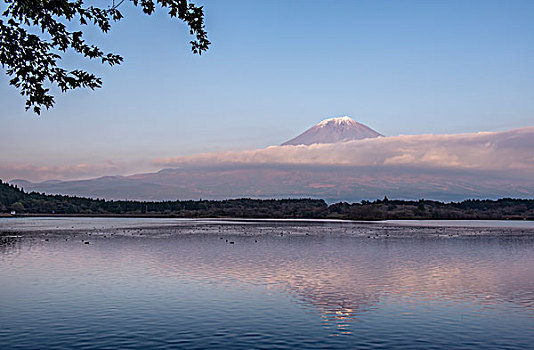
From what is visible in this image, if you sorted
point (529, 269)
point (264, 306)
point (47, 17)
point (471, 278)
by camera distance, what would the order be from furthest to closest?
1. point (529, 269)
2. point (471, 278)
3. point (264, 306)
4. point (47, 17)

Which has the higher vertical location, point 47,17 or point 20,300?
point 47,17

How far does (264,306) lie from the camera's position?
3753 centimetres

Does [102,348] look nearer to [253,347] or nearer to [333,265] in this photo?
[253,347]

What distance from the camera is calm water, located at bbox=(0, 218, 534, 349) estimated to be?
28.5 metres

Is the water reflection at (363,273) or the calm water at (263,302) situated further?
the water reflection at (363,273)

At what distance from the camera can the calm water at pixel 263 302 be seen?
28.5m

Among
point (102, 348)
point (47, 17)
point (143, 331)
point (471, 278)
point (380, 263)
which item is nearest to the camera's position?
point (47, 17)

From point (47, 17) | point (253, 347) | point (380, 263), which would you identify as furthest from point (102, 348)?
point (380, 263)

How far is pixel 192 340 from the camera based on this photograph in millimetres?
27953

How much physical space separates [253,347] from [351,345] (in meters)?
5.00

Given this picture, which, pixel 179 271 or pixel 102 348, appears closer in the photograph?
pixel 102 348

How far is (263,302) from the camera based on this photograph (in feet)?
128

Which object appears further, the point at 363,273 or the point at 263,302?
the point at 363,273

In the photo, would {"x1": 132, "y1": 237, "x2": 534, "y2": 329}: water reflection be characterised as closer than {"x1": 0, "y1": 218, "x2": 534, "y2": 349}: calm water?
No
